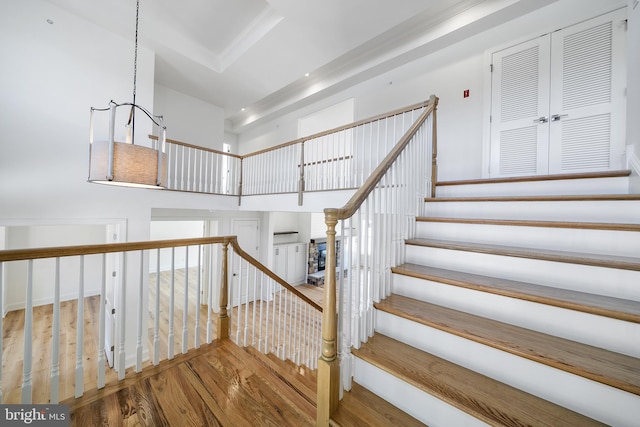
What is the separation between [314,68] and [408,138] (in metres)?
3.51

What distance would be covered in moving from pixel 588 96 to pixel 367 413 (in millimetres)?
4034

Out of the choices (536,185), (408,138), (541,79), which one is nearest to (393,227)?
(408,138)

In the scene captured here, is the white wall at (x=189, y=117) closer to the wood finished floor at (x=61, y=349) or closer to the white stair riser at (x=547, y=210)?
the wood finished floor at (x=61, y=349)

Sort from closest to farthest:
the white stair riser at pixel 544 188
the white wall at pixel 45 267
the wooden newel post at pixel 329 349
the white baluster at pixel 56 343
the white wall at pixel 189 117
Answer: the wooden newel post at pixel 329 349, the white baluster at pixel 56 343, the white stair riser at pixel 544 188, the white wall at pixel 45 267, the white wall at pixel 189 117

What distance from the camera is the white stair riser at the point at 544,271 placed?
126 cm

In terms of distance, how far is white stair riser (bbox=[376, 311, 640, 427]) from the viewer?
3.08ft

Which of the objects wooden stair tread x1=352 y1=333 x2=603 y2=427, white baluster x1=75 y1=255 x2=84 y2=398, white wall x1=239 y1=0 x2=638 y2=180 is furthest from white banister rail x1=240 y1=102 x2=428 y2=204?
white baluster x1=75 y1=255 x2=84 y2=398

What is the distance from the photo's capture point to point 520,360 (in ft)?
3.68

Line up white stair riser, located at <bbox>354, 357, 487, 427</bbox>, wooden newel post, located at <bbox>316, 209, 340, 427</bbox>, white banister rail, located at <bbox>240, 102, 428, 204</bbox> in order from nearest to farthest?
white stair riser, located at <bbox>354, 357, 487, 427</bbox>
wooden newel post, located at <bbox>316, 209, 340, 427</bbox>
white banister rail, located at <bbox>240, 102, 428, 204</bbox>

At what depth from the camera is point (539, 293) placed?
4.26 feet

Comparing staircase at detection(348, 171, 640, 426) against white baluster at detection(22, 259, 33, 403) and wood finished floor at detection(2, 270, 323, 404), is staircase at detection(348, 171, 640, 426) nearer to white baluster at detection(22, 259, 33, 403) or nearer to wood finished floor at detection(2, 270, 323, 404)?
white baluster at detection(22, 259, 33, 403)

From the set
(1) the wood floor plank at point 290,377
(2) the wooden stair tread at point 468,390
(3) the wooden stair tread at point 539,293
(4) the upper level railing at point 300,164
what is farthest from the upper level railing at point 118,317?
(3) the wooden stair tread at point 539,293

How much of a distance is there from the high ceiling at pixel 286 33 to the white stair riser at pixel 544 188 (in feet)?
8.05

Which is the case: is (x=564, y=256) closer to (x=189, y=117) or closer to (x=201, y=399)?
(x=201, y=399)
